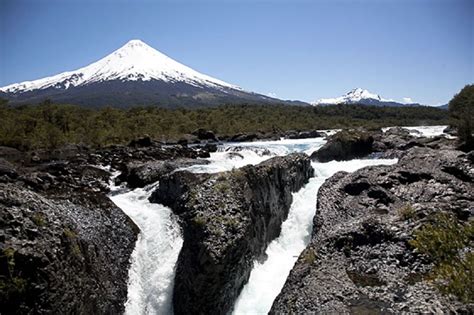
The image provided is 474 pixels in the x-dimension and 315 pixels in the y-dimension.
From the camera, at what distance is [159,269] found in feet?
46.1

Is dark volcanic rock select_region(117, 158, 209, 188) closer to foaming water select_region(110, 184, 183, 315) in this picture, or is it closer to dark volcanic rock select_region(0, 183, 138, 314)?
foaming water select_region(110, 184, 183, 315)

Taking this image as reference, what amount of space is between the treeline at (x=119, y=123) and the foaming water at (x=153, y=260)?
31916 mm

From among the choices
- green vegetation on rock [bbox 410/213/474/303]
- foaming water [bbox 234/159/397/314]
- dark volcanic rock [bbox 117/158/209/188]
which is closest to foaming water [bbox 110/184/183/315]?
foaming water [bbox 234/159/397/314]

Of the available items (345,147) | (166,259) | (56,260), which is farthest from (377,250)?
(345,147)

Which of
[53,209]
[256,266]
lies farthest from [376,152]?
[53,209]

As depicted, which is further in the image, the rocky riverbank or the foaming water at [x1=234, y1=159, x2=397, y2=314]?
the foaming water at [x1=234, y1=159, x2=397, y2=314]

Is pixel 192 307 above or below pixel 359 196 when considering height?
below

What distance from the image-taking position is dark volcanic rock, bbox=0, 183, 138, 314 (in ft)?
27.7

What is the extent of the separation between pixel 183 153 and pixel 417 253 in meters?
31.3

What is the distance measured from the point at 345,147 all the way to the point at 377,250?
2767cm

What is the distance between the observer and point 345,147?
3666 cm

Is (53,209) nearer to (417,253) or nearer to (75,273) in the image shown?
(75,273)

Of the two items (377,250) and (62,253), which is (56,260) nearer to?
(62,253)

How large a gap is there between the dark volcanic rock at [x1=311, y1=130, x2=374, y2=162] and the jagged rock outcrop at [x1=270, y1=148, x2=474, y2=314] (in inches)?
749
